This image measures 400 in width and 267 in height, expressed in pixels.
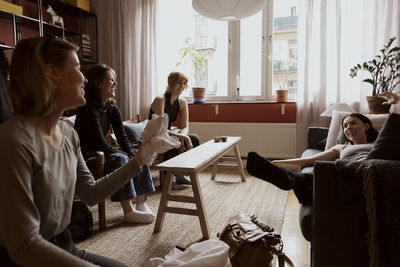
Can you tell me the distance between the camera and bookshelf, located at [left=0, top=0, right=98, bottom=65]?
3.52 meters

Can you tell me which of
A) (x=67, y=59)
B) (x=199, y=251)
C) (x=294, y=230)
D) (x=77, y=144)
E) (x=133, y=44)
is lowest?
(x=294, y=230)

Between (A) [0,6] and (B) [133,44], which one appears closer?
(A) [0,6]

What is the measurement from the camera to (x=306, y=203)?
1705 mm

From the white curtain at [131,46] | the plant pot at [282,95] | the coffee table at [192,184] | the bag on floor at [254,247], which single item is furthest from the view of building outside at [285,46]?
the bag on floor at [254,247]

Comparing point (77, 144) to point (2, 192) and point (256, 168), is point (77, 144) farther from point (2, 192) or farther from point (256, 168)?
point (256, 168)

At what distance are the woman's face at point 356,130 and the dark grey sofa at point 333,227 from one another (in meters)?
1.06

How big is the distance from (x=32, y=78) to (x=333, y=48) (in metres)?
3.50

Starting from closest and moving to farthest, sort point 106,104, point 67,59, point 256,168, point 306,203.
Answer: point 67,59 → point 306,203 → point 256,168 → point 106,104

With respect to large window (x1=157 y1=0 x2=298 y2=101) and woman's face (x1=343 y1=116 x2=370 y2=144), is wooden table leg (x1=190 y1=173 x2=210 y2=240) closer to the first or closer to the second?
woman's face (x1=343 y1=116 x2=370 y2=144)

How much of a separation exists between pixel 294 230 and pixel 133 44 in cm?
333

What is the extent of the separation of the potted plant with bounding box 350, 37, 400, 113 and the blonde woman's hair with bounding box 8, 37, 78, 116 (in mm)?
3046

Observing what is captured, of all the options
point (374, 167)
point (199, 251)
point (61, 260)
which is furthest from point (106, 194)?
point (374, 167)

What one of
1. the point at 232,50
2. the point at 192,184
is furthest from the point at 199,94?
the point at 192,184

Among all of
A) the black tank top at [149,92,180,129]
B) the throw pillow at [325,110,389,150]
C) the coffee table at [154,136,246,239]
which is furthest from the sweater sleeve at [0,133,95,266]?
the black tank top at [149,92,180,129]
